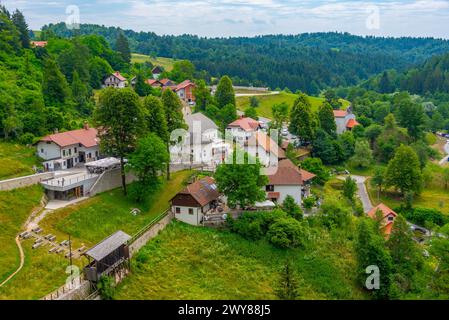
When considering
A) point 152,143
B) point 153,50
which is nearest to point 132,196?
point 152,143

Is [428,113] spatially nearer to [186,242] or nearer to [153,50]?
[186,242]

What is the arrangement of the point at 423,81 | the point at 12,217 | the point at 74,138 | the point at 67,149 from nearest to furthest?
the point at 12,217 < the point at 67,149 < the point at 74,138 < the point at 423,81

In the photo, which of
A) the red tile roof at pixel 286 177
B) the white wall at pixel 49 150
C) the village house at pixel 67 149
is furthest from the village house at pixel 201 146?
the white wall at pixel 49 150

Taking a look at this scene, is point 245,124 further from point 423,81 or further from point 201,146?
point 423,81

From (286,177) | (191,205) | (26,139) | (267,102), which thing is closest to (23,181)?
(26,139)

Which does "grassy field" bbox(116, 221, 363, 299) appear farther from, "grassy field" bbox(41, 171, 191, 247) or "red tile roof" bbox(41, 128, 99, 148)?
"red tile roof" bbox(41, 128, 99, 148)

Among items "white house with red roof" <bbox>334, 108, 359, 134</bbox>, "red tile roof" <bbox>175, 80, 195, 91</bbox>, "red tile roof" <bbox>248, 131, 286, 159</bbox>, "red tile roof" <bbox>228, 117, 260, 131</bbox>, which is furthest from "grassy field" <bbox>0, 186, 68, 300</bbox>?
"white house with red roof" <bbox>334, 108, 359, 134</bbox>
